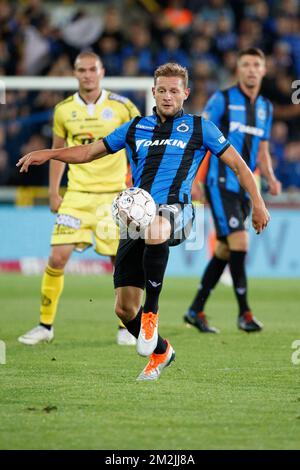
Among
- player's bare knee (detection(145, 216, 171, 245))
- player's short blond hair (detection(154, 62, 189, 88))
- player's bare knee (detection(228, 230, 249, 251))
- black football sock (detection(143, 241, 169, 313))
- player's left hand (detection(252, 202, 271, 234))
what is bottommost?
player's bare knee (detection(228, 230, 249, 251))

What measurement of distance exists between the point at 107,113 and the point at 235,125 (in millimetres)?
1435

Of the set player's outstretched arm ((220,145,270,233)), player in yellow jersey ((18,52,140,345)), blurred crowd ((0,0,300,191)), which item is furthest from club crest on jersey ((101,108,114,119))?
blurred crowd ((0,0,300,191))

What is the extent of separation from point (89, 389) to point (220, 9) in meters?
13.8

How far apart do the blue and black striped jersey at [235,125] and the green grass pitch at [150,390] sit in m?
1.47

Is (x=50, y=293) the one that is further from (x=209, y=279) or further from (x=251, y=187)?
(x=251, y=187)

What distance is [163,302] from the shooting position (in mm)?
12344

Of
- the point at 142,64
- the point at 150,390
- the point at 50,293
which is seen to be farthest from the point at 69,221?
the point at 142,64

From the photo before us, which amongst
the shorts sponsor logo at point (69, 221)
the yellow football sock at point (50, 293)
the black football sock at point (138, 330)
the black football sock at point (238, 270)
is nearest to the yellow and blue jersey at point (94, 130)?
the shorts sponsor logo at point (69, 221)

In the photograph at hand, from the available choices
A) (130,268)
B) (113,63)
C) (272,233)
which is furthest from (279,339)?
(113,63)

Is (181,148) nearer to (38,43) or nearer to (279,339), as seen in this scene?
(279,339)

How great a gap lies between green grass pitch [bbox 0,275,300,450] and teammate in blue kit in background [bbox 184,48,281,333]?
0.43m

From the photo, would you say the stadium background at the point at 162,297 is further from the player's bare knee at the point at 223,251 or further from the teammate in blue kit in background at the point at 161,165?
the player's bare knee at the point at 223,251

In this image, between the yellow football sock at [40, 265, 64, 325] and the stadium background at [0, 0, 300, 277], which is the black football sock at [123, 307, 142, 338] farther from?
the stadium background at [0, 0, 300, 277]

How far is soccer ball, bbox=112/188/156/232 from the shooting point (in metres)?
6.32
